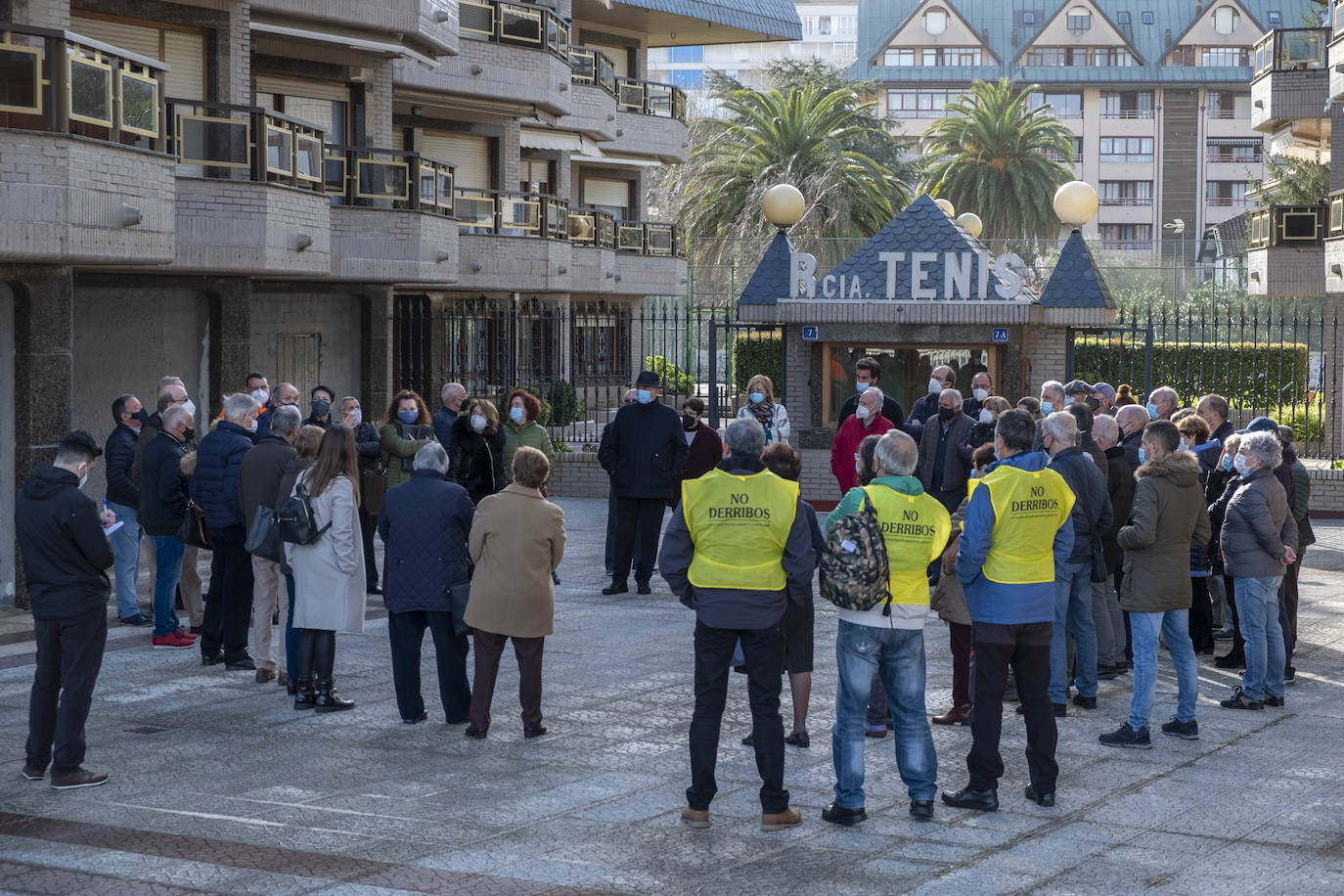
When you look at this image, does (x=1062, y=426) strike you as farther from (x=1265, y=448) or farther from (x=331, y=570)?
(x=331, y=570)

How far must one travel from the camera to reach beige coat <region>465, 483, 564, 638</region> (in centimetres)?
952

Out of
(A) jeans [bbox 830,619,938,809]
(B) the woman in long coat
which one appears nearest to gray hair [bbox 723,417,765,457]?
(A) jeans [bbox 830,619,938,809]

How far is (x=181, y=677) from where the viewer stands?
1127cm

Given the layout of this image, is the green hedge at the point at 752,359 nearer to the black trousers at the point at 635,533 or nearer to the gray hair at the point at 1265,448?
the black trousers at the point at 635,533

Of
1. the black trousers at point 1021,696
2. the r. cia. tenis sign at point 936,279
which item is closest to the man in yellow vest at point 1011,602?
the black trousers at point 1021,696

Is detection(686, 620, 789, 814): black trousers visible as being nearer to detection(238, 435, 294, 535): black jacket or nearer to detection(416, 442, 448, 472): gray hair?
detection(416, 442, 448, 472): gray hair

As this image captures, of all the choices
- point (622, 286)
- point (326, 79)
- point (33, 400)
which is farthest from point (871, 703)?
point (622, 286)

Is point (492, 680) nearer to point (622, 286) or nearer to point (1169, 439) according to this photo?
point (1169, 439)

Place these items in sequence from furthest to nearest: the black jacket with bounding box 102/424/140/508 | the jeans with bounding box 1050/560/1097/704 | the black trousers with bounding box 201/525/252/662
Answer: the black jacket with bounding box 102/424/140/508
the black trousers with bounding box 201/525/252/662
the jeans with bounding box 1050/560/1097/704

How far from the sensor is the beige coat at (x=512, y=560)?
952 centimetres

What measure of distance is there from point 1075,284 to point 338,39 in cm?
1036

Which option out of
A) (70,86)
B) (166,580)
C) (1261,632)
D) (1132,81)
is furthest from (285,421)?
(1132,81)

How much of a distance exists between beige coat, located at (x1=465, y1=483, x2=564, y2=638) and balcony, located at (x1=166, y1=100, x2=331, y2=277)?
30.8 feet

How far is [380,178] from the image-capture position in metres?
23.1
